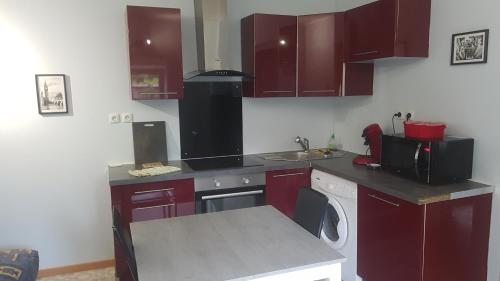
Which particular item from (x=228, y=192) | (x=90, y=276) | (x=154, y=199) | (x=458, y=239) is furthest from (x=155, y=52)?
(x=458, y=239)

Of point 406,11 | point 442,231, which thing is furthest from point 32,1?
point 442,231

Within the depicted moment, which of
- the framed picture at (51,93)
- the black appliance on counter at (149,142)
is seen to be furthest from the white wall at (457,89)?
the framed picture at (51,93)

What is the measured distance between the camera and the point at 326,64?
322cm

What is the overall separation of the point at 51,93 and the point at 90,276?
1.52 meters

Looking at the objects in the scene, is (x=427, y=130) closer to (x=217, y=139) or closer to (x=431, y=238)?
(x=431, y=238)

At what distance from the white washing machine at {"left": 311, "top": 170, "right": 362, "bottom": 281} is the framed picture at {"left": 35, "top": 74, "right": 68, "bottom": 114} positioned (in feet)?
7.15

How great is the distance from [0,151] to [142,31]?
1441mm

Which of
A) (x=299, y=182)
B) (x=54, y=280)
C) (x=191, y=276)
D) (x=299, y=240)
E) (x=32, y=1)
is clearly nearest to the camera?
(x=191, y=276)

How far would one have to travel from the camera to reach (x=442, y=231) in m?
2.15

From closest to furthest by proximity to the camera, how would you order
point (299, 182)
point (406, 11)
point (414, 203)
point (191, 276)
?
point (191, 276)
point (414, 203)
point (406, 11)
point (299, 182)

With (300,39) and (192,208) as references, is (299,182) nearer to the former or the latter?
(192,208)

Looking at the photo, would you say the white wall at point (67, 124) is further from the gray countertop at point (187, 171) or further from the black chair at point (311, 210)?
the black chair at point (311, 210)

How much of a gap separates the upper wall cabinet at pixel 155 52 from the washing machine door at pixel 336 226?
1541 millimetres

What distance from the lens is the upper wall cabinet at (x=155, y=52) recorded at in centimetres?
275
